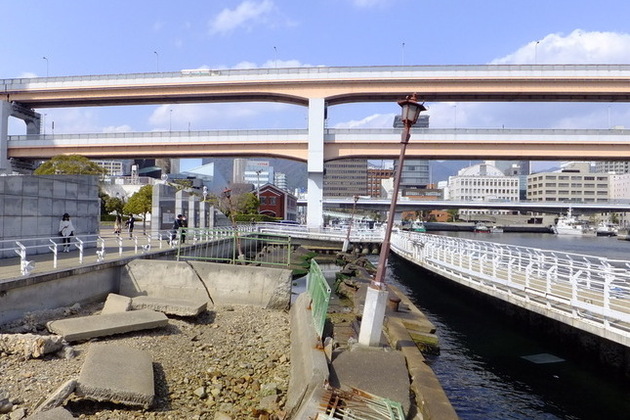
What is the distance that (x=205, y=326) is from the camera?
36.4ft

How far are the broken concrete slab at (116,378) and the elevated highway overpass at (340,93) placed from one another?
1319 inches

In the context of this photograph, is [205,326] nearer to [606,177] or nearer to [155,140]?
[155,140]

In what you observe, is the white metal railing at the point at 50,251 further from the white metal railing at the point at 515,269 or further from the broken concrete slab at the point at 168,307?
the broken concrete slab at the point at 168,307

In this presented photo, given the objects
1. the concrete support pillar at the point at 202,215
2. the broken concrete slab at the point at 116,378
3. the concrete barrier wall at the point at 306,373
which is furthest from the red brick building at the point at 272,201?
the broken concrete slab at the point at 116,378

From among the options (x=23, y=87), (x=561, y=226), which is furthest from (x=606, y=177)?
(x=23, y=87)

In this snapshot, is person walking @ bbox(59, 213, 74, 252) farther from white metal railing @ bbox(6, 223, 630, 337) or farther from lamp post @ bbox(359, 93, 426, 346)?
lamp post @ bbox(359, 93, 426, 346)

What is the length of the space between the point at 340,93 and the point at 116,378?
1464 inches

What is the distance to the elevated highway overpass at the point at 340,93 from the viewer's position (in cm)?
3856

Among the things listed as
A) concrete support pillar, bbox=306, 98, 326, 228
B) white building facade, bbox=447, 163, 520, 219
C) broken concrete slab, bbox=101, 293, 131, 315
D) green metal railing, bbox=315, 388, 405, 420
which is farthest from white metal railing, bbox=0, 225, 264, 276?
white building facade, bbox=447, 163, 520, 219

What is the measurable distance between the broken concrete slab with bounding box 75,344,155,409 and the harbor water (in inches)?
226

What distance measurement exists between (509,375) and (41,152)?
4645 cm

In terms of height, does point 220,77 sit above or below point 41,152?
above

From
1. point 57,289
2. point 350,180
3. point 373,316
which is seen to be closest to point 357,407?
point 373,316

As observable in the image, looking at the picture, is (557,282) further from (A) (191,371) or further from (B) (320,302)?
(A) (191,371)
